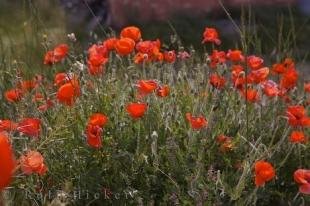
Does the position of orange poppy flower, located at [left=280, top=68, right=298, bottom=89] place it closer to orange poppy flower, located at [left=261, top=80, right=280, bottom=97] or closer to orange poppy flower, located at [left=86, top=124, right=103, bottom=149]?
orange poppy flower, located at [left=261, top=80, right=280, bottom=97]

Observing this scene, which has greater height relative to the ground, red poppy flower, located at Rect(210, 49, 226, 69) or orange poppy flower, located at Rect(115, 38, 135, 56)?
orange poppy flower, located at Rect(115, 38, 135, 56)

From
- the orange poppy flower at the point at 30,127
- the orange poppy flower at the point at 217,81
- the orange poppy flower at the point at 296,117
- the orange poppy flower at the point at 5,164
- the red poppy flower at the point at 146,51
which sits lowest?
the orange poppy flower at the point at 296,117

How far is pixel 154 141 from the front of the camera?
2.20m

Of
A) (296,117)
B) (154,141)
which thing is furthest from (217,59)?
(154,141)

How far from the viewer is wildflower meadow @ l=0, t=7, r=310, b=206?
2264 mm

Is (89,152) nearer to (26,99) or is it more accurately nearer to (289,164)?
(26,99)

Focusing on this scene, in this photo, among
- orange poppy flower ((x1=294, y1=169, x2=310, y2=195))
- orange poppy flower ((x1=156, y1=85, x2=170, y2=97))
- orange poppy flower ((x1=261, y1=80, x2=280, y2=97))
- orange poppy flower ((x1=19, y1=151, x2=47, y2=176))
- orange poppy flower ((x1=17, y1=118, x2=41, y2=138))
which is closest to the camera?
orange poppy flower ((x1=19, y1=151, x2=47, y2=176))

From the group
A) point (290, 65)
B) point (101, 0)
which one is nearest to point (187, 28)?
point (101, 0)

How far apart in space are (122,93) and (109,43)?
0.27 m

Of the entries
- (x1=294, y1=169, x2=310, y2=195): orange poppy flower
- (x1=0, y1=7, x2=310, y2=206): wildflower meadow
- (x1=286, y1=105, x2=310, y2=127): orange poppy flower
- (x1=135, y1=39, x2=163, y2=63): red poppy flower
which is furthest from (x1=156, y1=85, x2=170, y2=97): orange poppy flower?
(x1=294, y1=169, x2=310, y2=195): orange poppy flower

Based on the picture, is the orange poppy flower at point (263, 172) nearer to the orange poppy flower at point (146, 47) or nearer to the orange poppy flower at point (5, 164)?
the orange poppy flower at point (146, 47)

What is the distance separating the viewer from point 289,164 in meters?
2.60

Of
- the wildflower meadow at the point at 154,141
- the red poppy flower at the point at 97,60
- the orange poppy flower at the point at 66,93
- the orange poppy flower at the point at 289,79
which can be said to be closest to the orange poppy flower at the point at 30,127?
the wildflower meadow at the point at 154,141

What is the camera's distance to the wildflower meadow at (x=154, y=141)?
2.26 metres
